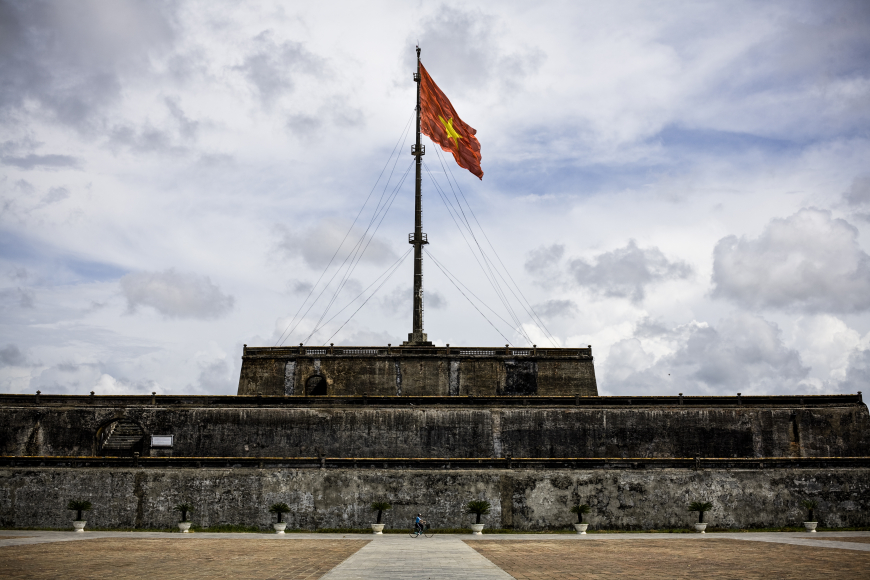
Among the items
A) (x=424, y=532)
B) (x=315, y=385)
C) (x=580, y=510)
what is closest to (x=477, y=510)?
(x=424, y=532)

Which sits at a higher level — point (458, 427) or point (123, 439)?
point (458, 427)

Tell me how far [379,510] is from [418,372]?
370 inches

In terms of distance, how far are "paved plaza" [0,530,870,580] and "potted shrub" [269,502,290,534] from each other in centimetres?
113

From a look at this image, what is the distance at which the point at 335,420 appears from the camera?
29.0 metres

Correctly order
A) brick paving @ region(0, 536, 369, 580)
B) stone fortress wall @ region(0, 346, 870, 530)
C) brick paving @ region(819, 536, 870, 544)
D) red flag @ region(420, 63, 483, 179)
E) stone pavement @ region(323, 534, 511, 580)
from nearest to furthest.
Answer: stone pavement @ region(323, 534, 511, 580) < brick paving @ region(0, 536, 369, 580) < brick paving @ region(819, 536, 870, 544) < stone fortress wall @ region(0, 346, 870, 530) < red flag @ region(420, 63, 483, 179)

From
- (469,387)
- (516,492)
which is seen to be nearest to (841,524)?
(516,492)

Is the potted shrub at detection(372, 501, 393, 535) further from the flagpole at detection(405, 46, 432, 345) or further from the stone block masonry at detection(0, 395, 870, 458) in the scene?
the flagpole at detection(405, 46, 432, 345)

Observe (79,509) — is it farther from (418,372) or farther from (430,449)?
(418,372)

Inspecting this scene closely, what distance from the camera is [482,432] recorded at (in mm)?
28781

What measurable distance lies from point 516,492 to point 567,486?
71.3 inches

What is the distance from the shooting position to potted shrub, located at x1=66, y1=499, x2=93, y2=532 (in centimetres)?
2408

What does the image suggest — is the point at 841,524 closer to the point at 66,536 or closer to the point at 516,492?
the point at 516,492

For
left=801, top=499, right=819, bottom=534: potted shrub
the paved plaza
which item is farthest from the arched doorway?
left=801, top=499, right=819, bottom=534: potted shrub

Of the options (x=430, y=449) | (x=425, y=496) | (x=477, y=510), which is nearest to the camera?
(x=477, y=510)
